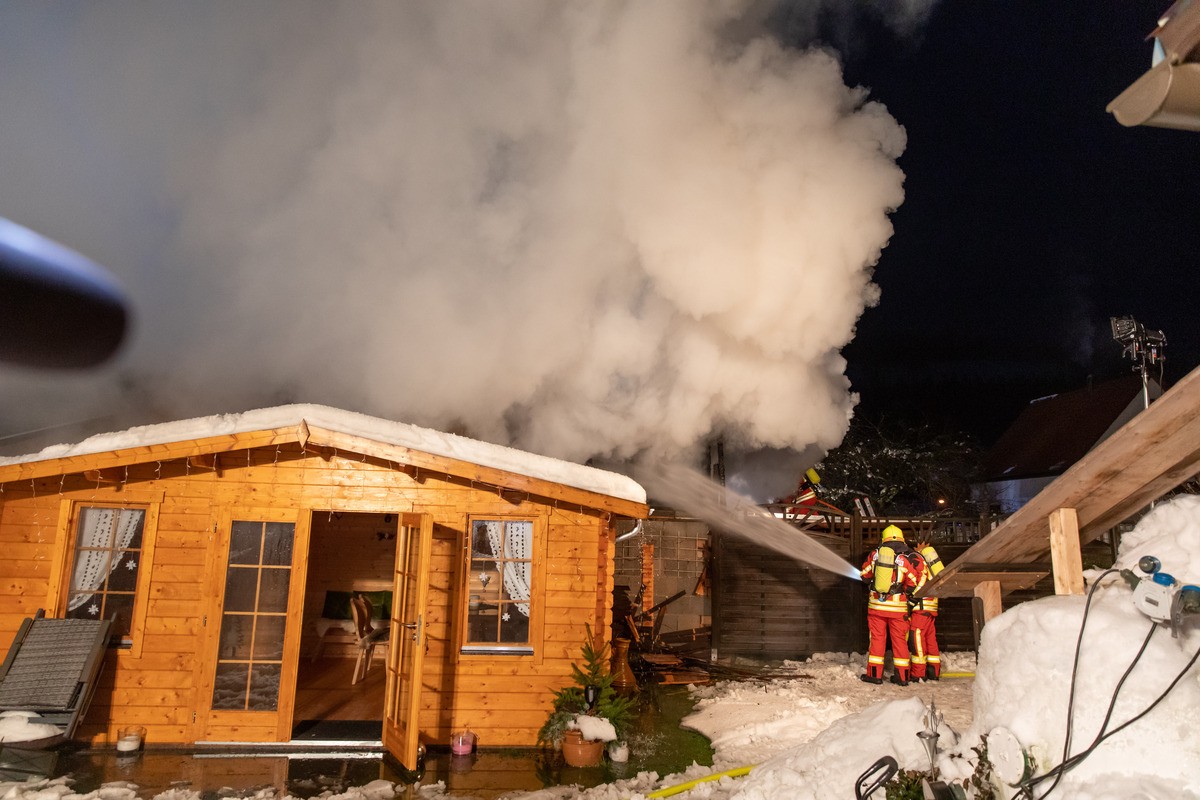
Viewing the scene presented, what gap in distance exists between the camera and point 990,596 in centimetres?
491

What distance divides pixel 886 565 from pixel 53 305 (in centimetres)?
2840

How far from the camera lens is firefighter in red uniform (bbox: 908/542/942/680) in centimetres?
1030

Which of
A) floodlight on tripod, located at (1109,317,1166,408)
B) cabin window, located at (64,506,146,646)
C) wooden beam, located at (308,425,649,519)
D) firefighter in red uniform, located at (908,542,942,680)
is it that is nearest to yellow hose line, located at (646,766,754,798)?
wooden beam, located at (308,425,649,519)

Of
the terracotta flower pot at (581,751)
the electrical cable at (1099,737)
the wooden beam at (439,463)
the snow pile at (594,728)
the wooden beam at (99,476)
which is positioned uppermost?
the wooden beam at (439,463)

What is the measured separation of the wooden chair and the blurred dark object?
1596 cm

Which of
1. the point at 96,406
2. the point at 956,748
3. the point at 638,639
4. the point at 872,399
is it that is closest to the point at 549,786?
the point at 956,748

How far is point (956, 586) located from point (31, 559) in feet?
27.9

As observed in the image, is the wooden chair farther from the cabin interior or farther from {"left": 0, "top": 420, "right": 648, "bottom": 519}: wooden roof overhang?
{"left": 0, "top": 420, "right": 648, "bottom": 519}: wooden roof overhang

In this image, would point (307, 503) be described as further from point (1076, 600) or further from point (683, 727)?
point (1076, 600)

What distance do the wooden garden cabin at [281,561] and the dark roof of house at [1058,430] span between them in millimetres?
22949

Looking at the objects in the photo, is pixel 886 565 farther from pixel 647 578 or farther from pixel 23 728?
pixel 23 728

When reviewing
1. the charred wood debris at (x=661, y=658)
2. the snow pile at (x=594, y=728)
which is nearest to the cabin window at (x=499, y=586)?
the snow pile at (x=594, y=728)

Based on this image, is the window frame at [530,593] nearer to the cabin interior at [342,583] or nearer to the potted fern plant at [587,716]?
the potted fern plant at [587,716]

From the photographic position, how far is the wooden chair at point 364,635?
10154 millimetres
